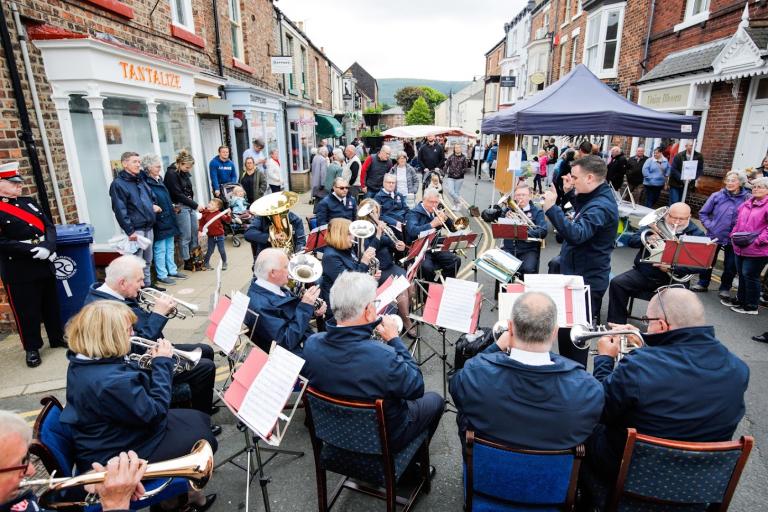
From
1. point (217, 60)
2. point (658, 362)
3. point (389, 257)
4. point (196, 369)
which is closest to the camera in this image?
point (658, 362)

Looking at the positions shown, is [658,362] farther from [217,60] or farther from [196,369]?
[217,60]

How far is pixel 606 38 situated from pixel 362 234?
16.2m

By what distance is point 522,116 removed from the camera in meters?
8.70

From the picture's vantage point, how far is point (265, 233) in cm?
587

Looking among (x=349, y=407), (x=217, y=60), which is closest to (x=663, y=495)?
(x=349, y=407)

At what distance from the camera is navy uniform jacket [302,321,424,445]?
255 centimetres

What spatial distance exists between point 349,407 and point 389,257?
3542mm

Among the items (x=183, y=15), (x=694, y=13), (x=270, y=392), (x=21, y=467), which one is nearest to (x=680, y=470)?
(x=270, y=392)

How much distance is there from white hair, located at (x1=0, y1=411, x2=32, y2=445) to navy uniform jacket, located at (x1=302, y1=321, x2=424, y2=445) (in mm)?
1323

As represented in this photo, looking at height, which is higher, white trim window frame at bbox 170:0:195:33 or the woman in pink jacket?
white trim window frame at bbox 170:0:195:33

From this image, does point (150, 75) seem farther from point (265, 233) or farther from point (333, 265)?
point (333, 265)

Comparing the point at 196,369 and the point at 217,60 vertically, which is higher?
the point at 217,60

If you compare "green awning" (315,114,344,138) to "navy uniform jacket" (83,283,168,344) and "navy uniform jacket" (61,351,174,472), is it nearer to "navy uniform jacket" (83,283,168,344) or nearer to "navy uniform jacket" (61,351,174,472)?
"navy uniform jacket" (83,283,168,344)

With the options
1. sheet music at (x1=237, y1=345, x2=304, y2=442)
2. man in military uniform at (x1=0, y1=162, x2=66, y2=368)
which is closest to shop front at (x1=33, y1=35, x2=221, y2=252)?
man in military uniform at (x1=0, y1=162, x2=66, y2=368)
